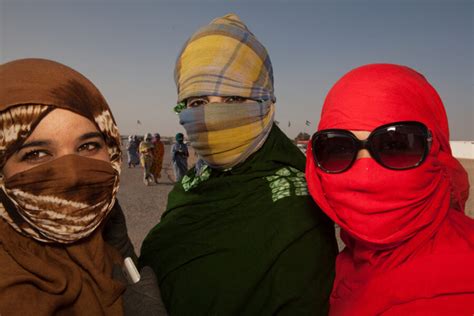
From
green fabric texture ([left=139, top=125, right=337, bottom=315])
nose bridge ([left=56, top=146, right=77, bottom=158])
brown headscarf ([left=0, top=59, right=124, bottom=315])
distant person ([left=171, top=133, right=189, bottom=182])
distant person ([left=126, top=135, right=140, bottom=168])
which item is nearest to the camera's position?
brown headscarf ([left=0, top=59, right=124, bottom=315])

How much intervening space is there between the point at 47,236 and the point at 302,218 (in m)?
1.03

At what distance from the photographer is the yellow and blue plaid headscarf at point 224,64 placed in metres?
2.08

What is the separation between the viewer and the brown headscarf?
1263mm

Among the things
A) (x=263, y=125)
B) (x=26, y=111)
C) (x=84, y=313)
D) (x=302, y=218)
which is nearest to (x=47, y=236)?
(x=84, y=313)

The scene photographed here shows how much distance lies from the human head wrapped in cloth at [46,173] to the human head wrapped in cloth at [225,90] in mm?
685

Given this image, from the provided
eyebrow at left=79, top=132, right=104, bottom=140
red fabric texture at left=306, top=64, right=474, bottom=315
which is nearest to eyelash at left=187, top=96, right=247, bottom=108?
red fabric texture at left=306, top=64, right=474, bottom=315

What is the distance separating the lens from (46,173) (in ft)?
4.31

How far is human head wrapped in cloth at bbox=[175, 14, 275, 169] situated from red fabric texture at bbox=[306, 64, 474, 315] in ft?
1.80

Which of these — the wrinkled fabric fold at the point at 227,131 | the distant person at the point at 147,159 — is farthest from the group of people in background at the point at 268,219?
the distant person at the point at 147,159

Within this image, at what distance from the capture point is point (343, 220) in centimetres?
153

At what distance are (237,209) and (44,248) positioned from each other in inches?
33.6

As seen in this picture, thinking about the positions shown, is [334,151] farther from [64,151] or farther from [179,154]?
[179,154]

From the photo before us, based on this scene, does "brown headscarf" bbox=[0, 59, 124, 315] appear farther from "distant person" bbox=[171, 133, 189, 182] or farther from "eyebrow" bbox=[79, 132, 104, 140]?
"distant person" bbox=[171, 133, 189, 182]

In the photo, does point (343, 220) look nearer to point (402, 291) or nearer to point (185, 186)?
point (402, 291)
